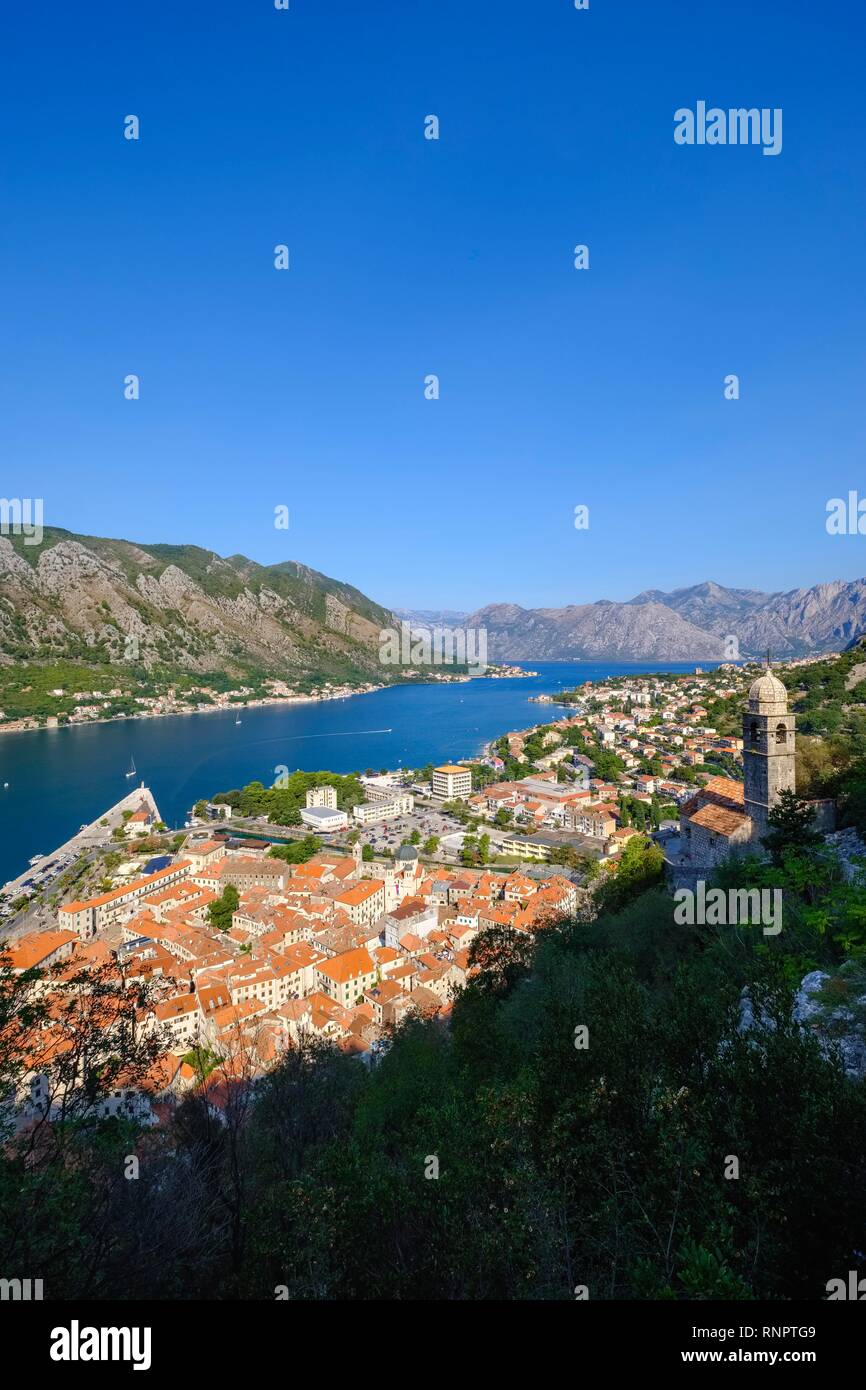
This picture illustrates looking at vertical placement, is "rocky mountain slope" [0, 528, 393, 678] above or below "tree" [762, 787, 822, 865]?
above

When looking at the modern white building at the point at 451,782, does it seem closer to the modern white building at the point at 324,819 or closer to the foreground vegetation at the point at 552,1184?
the modern white building at the point at 324,819

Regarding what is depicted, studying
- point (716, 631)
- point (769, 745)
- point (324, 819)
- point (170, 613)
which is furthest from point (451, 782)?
point (716, 631)

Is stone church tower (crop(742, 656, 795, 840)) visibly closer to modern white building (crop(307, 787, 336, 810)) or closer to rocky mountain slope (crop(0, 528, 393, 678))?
modern white building (crop(307, 787, 336, 810))

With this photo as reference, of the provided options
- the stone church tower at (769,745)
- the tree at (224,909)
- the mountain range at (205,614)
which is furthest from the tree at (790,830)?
the mountain range at (205,614)

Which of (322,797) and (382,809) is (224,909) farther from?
(382,809)

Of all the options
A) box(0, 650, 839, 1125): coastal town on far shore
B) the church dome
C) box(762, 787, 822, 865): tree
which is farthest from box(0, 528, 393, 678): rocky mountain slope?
box(762, 787, 822, 865): tree

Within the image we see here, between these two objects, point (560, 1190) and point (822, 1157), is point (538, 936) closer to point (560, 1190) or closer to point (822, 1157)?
point (560, 1190)
